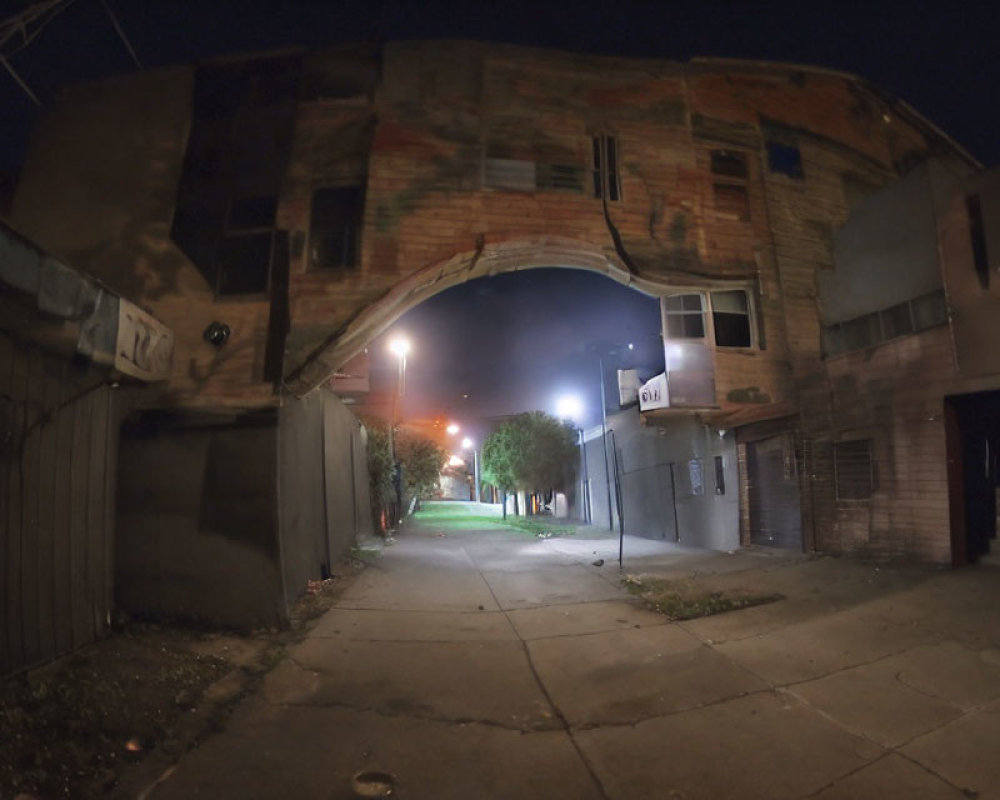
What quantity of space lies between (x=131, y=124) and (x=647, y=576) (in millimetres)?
11490

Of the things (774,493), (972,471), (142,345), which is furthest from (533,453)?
(142,345)

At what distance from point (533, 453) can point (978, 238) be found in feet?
61.5

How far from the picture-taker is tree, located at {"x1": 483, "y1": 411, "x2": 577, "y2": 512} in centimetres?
2544

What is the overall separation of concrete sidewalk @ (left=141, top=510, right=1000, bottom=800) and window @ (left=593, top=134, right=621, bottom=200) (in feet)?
22.3

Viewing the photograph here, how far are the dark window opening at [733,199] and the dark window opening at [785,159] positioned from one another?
1.26 metres

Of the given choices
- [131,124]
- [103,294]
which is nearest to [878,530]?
[103,294]

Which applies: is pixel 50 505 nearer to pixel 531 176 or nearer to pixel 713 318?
pixel 531 176

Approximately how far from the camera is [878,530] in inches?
360

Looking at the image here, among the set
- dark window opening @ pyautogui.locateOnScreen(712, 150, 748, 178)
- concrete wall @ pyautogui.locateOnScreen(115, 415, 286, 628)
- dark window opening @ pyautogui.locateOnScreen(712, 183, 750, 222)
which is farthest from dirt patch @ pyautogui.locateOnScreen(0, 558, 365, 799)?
dark window opening @ pyautogui.locateOnScreen(712, 150, 748, 178)

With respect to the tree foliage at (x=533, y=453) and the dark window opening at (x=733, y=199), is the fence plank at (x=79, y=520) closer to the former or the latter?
the dark window opening at (x=733, y=199)

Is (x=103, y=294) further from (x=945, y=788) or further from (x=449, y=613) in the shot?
(x=945, y=788)

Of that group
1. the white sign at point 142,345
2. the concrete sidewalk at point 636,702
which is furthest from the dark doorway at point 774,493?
the white sign at point 142,345

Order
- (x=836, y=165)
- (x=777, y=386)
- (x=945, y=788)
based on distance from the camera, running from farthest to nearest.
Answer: (x=836, y=165), (x=777, y=386), (x=945, y=788)

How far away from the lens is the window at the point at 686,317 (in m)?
12.4
